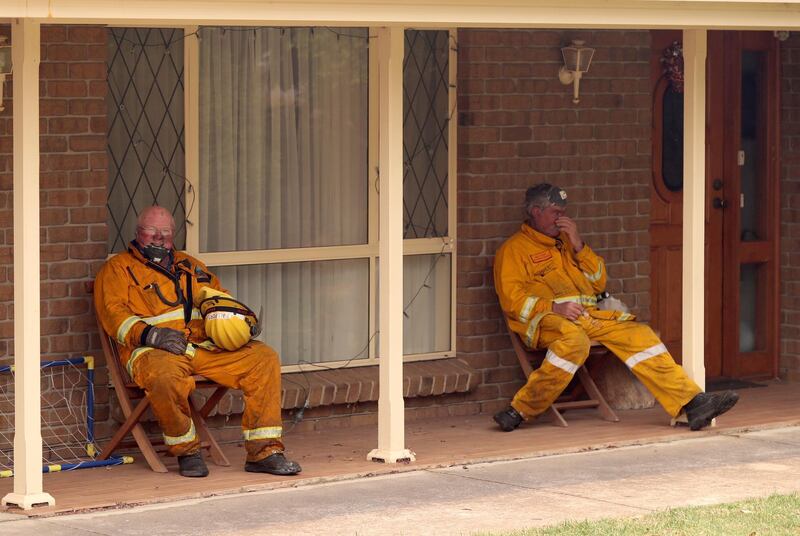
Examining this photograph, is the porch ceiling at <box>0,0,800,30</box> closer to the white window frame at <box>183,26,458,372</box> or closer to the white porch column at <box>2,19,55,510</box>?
the white porch column at <box>2,19,55,510</box>

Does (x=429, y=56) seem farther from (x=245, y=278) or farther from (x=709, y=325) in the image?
(x=709, y=325)

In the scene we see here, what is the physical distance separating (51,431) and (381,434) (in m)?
1.60

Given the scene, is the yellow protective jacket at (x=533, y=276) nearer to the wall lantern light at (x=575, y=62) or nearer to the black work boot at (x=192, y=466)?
the wall lantern light at (x=575, y=62)

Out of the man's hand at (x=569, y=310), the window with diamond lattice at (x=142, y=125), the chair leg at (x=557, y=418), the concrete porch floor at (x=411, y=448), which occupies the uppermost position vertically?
the window with diamond lattice at (x=142, y=125)

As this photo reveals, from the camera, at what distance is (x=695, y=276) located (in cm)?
924

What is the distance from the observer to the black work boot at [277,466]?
7988 millimetres

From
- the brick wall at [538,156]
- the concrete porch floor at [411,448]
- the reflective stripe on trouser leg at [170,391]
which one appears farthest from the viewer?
the brick wall at [538,156]

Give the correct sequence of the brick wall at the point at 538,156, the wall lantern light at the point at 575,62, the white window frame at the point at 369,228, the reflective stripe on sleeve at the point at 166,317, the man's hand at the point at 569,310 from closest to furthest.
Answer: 1. the reflective stripe on sleeve at the point at 166,317
2. the white window frame at the point at 369,228
3. the man's hand at the point at 569,310
4. the brick wall at the point at 538,156
5. the wall lantern light at the point at 575,62

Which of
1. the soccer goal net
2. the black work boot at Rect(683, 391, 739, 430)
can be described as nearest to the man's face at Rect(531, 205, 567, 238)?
the black work boot at Rect(683, 391, 739, 430)

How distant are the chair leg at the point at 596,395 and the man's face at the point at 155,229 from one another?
103 inches

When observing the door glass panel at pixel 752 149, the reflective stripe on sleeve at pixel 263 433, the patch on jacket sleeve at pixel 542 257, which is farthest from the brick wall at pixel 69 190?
the door glass panel at pixel 752 149

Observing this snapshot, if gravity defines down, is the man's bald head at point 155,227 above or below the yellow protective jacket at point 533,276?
above

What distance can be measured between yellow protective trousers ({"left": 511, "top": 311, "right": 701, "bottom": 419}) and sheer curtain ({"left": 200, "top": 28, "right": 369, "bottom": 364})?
1010 millimetres

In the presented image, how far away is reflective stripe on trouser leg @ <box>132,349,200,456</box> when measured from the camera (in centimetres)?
783
